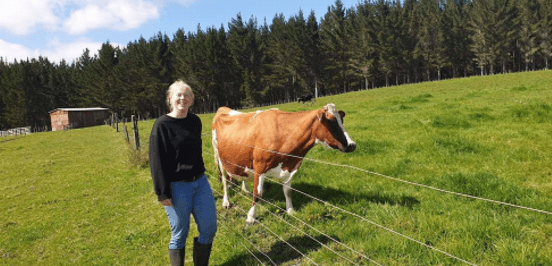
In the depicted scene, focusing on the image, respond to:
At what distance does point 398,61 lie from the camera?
6250cm

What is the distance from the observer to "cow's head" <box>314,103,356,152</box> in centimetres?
449

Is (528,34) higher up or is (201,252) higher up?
(528,34)

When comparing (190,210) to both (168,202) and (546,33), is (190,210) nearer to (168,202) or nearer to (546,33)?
(168,202)

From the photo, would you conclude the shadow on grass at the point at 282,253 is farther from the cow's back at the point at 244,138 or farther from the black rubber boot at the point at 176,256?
the cow's back at the point at 244,138

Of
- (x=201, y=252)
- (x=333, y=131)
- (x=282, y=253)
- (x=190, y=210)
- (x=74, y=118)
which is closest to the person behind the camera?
(x=190, y=210)

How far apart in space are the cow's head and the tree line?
5241cm

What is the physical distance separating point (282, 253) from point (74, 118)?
63818mm

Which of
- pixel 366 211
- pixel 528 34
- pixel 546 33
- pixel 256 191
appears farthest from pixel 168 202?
pixel 528 34

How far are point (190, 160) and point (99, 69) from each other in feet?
267

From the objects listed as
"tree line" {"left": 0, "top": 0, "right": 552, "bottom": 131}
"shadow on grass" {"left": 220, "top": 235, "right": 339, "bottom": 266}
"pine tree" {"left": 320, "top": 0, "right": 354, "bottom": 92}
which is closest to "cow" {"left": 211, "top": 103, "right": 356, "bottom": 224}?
"shadow on grass" {"left": 220, "top": 235, "right": 339, "bottom": 266}

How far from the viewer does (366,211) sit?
4.63 meters

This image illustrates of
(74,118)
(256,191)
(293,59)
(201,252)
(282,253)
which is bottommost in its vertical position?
(282,253)

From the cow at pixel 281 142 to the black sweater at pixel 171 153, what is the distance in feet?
5.67

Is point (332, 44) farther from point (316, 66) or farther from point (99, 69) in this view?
point (99, 69)
